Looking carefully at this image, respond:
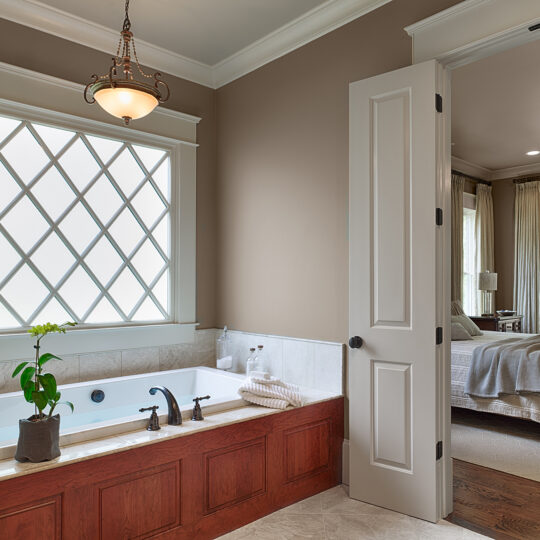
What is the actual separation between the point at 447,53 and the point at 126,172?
207 centimetres

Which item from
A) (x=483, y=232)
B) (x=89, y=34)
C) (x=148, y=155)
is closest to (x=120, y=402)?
(x=148, y=155)

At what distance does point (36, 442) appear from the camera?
1713 mm

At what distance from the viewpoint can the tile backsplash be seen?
9.10ft

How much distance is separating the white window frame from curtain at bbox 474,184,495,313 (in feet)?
16.3

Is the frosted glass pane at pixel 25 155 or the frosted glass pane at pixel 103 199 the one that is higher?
the frosted glass pane at pixel 25 155

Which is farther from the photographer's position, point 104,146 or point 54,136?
point 104,146

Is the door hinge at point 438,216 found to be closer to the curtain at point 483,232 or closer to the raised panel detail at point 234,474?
the raised panel detail at point 234,474

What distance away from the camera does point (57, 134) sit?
294 centimetres

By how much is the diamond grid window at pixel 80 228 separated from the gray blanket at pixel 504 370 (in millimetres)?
2479

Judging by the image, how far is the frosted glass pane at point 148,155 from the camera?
130 inches

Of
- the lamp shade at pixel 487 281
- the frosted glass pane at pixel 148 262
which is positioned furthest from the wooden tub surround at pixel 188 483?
the lamp shade at pixel 487 281

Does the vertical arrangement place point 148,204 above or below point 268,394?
above

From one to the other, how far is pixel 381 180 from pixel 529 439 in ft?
7.92

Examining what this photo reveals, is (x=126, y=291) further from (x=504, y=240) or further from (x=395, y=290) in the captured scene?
(x=504, y=240)
